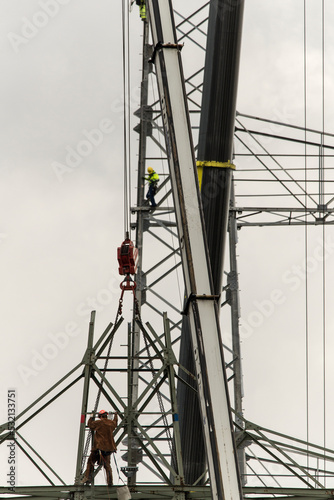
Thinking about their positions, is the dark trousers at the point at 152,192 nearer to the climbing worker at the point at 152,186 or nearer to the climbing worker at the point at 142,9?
the climbing worker at the point at 152,186

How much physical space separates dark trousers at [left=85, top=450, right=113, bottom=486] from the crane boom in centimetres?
316

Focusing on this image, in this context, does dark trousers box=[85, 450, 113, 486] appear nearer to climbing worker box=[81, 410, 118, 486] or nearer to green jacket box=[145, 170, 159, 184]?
climbing worker box=[81, 410, 118, 486]

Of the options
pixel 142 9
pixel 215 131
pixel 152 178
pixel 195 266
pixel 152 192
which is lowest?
pixel 195 266

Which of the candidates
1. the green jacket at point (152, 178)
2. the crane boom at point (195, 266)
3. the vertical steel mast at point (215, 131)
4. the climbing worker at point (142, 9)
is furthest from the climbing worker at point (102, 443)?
the climbing worker at point (142, 9)

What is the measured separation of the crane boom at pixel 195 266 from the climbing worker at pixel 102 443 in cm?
305

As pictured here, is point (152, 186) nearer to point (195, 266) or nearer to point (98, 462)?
point (98, 462)

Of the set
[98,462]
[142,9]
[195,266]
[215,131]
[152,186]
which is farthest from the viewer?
[142,9]

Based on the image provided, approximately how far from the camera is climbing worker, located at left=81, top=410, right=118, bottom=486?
52.9ft

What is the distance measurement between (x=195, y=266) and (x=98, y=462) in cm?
415

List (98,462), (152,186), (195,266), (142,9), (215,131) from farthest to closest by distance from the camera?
(142,9) → (152,186) → (215,131) → (98,462) → (195,266)

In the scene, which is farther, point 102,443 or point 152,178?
point 152,178

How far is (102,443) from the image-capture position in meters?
16.3

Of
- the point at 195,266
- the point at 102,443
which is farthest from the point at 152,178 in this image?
the point at 195,266

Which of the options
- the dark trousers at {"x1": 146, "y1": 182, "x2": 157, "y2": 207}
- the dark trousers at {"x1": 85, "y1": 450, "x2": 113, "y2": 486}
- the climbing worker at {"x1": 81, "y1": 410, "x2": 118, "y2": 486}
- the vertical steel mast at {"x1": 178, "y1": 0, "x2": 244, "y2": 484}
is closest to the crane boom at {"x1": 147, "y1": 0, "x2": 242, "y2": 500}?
the vertical steel mast at {"x1": 178, "y1": 0, "x2": 244, "y2": 484}
